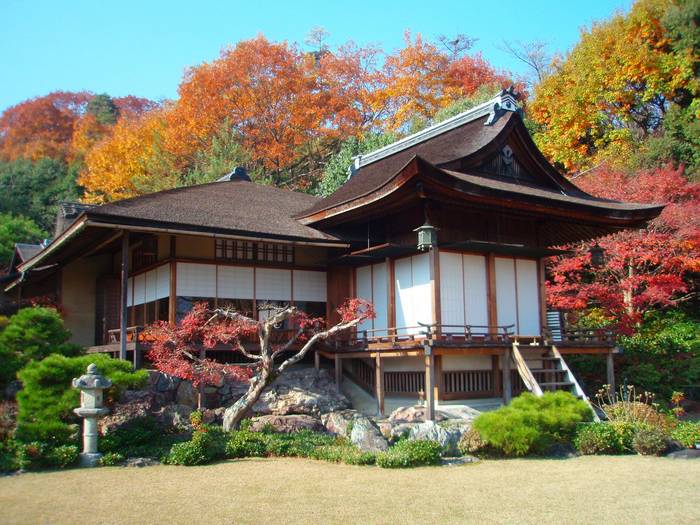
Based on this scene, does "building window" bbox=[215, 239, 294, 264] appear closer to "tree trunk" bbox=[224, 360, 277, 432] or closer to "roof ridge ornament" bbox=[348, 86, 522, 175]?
"tree trunk" bbox=[224, 360, 277, 432]

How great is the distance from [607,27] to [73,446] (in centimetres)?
3031

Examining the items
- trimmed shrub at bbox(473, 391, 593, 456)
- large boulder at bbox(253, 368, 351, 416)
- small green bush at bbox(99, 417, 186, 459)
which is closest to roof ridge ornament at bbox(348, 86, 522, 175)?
large boulder at bbox(253, 368, 351, 416)

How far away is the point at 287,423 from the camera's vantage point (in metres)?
14.6

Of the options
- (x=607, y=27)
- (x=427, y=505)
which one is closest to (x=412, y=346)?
(x=427, y=505)

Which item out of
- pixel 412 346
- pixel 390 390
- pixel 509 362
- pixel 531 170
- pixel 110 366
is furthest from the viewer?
pixel 531 170

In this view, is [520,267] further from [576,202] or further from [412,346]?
[412,346]

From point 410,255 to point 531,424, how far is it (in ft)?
19.6

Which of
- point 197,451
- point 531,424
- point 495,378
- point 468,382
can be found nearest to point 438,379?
point 468,382

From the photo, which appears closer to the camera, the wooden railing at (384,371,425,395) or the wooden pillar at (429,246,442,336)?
the wooden pillar at (429,246,442,336)

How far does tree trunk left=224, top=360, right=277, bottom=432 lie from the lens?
13.6 m

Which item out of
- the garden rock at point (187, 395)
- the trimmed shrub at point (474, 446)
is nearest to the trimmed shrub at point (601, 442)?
the trimmed shrub at point (474, 446)

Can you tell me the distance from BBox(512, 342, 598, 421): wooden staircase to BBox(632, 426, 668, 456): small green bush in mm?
1316

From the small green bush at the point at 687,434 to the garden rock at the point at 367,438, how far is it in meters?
5.54

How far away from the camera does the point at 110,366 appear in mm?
13203
